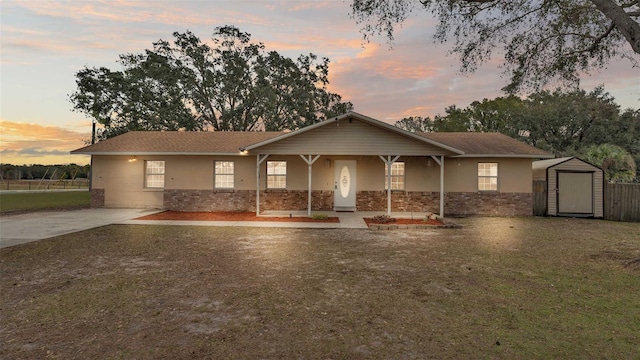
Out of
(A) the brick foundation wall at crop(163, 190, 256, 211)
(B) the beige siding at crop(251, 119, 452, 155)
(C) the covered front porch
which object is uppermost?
(B) the beige siding at crop(251, 119, 452, 155)

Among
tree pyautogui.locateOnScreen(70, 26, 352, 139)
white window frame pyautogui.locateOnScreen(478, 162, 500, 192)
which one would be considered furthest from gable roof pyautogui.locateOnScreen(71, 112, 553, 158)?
tree pyautogui.locateOnScreen(70, 26, 352, 139)

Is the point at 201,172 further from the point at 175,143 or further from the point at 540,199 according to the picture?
the point at 540,199

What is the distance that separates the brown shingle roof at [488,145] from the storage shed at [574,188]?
1283 millimetres

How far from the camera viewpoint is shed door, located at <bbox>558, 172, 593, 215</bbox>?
14953mm

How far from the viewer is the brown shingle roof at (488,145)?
14.9 meters

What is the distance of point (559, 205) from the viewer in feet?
50.0

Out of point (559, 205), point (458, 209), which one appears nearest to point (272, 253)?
point (458, 209)

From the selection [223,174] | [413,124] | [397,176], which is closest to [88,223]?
[223,174]

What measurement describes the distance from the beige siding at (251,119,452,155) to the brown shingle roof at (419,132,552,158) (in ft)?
8.85

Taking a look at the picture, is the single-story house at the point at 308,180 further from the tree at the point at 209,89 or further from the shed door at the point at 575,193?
the tree at the point at 209,89

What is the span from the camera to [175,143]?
55.3ft

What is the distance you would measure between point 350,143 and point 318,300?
9737 millimetres

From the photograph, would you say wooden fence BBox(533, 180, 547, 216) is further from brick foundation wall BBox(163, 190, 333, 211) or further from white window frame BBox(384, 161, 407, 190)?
brick foundation wall BBox(163, 190, 333, 211)

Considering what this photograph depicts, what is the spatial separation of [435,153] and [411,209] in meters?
3.19
